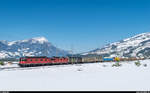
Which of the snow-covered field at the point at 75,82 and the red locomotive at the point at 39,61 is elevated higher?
the red locomotive at the point at 39,61

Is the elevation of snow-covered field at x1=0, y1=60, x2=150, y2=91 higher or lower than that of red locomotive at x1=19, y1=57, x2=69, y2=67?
lower

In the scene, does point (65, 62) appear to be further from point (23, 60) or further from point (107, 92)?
point (107, 92)

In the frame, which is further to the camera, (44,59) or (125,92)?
(44,59)

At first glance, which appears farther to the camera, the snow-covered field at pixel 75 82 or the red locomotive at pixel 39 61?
the red locomotive at pixel 39 61

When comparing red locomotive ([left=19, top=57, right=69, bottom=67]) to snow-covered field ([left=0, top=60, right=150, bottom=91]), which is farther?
red locomotive ([left=19, top=57, right=69, bottom=67])

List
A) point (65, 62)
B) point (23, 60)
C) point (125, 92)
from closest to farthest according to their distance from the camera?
point (125, 92), point (23, 60), point (65, 62)

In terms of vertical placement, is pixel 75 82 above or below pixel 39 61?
below

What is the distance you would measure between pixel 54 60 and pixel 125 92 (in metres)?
73.9

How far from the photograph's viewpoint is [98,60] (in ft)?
447

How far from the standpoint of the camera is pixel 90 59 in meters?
129

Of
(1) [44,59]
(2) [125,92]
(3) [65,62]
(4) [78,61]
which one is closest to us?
(2) [125,92]

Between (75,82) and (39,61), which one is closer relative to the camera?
(75,82)

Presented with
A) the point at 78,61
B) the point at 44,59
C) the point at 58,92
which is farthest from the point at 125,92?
the point at 78,61

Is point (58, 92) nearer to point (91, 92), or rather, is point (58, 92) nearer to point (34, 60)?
point (91, 92)
